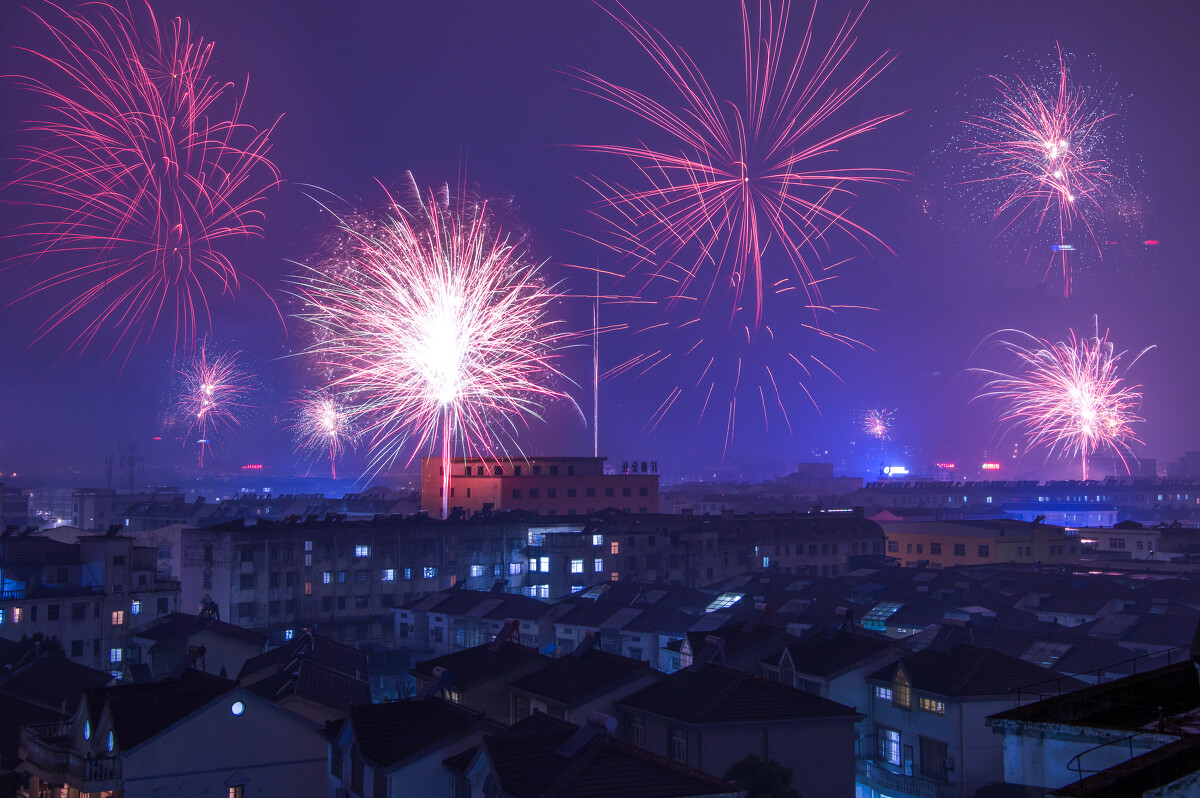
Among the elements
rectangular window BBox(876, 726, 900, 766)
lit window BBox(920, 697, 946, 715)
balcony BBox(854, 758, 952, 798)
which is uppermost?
lit window BBox(920, 697, 946, 715)

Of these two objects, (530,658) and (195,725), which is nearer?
(195,725)

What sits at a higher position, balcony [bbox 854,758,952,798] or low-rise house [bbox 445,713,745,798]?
low-rise house [bbox 445,713,745,798]

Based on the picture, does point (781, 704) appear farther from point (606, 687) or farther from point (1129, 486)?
point (1129, 486)

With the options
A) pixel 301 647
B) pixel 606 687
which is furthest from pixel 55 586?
pixel 606 687

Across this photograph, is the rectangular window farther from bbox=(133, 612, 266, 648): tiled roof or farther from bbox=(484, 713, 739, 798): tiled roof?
bbox=(133, 612, 266, 648): tiled roof

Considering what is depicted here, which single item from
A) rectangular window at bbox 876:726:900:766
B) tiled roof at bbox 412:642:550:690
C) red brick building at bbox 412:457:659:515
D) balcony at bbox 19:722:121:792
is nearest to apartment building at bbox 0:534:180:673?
balcony at bbox 19:722:121:792

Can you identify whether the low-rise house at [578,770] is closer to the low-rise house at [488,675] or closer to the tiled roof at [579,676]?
the tiled roof at [579,676]
